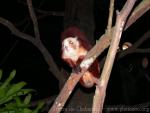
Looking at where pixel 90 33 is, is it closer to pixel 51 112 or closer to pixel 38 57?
pixel 51 112

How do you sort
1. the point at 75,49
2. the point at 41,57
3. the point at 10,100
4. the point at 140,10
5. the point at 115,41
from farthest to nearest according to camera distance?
the point at 41,57
the point at 10,100
the point at 75,49
the point at 140,10
the point at 115,41

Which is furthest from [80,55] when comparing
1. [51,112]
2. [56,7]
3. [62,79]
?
[56,7]

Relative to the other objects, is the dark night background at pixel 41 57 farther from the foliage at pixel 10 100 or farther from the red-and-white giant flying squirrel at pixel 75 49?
the red-and-white giant flying squirrel at pixel 75 49

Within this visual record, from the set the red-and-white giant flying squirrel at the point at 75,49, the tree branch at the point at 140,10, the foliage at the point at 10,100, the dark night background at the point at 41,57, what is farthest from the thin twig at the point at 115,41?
the dark night background at the point at 41,57

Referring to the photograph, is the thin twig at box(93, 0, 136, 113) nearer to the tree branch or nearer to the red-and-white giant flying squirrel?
the tree branch

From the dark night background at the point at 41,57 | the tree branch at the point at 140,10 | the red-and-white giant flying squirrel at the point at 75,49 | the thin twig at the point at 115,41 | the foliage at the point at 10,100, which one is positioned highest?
the dark night background at the point at 41,57

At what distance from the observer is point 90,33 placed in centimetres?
189

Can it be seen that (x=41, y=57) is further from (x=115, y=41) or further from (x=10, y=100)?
(x=115, y=41)

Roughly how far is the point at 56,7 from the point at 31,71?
50.3 inches

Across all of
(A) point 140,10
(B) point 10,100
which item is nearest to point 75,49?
(A) point 140,10

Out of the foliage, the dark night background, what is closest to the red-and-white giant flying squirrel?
the foliage

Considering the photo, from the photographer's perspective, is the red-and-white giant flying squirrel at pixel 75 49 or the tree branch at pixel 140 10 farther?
the red-and-white giant flying squirrel at pixel 75 49

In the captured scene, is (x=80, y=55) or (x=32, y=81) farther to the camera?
(x=32, y=81)

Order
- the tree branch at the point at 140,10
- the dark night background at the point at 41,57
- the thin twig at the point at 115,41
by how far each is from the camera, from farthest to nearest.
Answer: the dark night background at the point at 41,57 → the tree branch at the point at 140,10 → the thin twig at the point at 115,41
